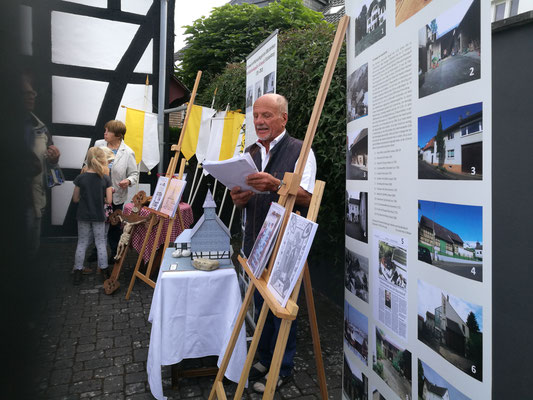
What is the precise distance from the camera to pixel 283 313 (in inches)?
52.9

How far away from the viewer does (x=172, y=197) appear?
3465 mm

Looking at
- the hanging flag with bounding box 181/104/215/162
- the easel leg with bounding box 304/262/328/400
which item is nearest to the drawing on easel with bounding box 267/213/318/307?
the easel leg with bounding box 304/262/328/400

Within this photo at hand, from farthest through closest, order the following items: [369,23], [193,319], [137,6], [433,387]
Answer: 1. [137,6]
2. [193,319]
3. [369,23]
4. [433,387]

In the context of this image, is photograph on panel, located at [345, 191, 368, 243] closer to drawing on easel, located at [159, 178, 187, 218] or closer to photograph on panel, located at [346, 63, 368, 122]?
photograph on panel, located at [346, 63, 368, 122]

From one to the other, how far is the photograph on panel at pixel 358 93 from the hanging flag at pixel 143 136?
4518 mm

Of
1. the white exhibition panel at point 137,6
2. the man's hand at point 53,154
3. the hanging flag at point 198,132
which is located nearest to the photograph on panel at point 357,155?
the man's hand at point 53,154

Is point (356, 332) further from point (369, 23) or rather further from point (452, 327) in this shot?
point (369, 23)

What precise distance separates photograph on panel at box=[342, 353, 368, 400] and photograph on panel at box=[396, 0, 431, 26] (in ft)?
4.81

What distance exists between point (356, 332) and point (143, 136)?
4.96m

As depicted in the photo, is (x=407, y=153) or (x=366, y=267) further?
(x=366, y=267)

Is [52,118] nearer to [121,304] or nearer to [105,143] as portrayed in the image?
[121,304]

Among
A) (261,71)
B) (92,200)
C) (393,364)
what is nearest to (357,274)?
(393,364)

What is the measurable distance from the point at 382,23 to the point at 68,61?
1.45 meters

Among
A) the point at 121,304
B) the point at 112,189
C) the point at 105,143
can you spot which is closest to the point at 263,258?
the point at 121,304
